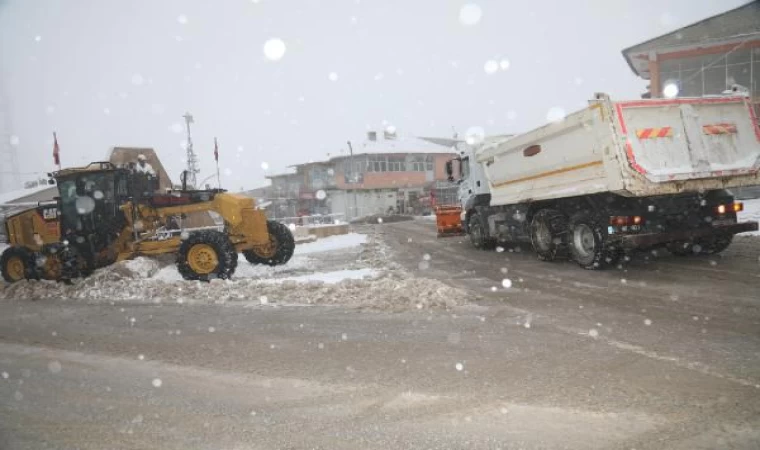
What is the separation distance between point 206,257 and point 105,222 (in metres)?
2.88

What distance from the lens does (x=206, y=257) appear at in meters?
9.07

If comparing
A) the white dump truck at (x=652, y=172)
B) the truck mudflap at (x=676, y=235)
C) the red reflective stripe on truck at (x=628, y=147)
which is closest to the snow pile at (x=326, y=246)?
the white dump truck at (x=652, y=172)

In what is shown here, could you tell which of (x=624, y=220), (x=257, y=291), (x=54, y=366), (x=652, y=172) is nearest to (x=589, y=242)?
(x=624, y=220)

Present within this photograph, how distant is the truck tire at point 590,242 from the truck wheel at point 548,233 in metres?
0.66

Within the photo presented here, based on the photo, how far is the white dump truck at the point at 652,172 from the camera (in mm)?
7363

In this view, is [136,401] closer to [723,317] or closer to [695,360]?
[695,360]

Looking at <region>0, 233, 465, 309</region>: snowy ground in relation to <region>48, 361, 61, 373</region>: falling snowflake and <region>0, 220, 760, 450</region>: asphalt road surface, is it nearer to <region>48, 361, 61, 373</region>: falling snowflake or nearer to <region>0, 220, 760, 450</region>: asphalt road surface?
<region>0, 220, 760, 450</region>: asphalt road surface

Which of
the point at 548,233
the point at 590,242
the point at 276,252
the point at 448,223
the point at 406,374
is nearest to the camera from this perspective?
the point at 406,374

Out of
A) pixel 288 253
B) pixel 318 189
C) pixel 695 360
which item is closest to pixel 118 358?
pixel 695 360

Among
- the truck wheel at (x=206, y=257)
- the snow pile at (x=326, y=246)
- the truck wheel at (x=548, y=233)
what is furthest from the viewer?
the snow pile at (x=326, y=246)

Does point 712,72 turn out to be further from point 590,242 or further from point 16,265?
point 16,265

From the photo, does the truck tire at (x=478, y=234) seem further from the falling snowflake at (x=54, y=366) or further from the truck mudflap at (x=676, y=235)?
the falling snowflake at (x=54, y=366)

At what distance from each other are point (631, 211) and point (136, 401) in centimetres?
754

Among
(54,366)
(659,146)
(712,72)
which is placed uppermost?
(712,72)
